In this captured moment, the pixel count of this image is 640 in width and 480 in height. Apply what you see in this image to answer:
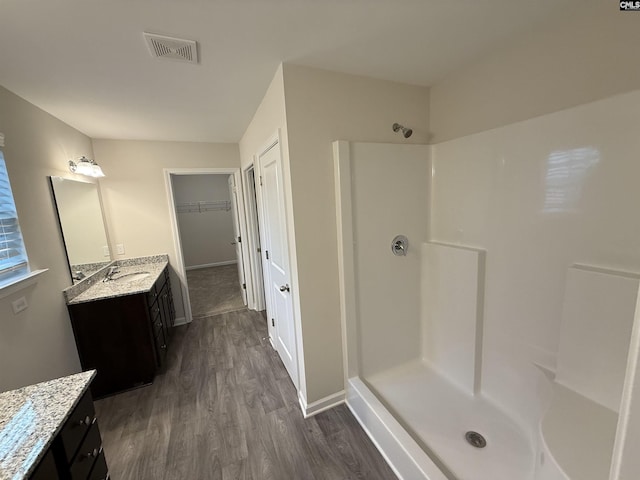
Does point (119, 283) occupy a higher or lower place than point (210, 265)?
higher

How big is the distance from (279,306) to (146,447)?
1.28 m

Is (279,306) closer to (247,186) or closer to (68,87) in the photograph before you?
(247,186)

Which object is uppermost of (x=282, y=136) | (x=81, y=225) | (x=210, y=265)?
(x=282, y=136)

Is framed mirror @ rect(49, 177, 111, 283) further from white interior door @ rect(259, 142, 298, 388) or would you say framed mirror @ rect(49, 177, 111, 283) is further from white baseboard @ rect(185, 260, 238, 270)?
white baseboard @ rect(185, 260, 238, 270)

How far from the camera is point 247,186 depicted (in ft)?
10.7

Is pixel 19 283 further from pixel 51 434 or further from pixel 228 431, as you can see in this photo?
pixel 228 431

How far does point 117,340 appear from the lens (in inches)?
84.4

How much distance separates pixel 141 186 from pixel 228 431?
279cm

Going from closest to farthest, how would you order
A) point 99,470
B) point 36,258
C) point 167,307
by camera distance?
point 99,470 < point 36,258 < point 167,307

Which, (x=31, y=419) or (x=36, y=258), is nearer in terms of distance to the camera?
(x=31, y=419)

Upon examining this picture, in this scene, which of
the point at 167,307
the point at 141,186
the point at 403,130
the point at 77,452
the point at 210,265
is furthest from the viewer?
the point at 210,265

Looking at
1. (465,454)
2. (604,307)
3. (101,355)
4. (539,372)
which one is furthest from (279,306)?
(604,307)

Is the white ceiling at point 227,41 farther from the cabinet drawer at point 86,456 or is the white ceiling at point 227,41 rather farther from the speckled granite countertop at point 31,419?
the cabinet drawer at point 86,456

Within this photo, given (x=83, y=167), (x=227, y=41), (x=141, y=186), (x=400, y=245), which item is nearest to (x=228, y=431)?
(x=400, y=245)
